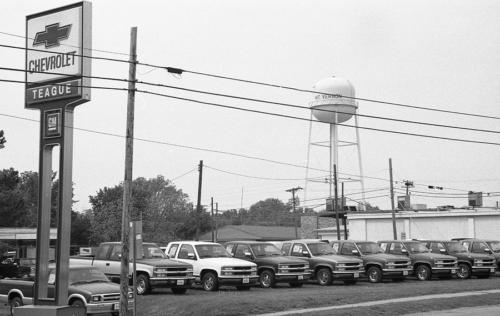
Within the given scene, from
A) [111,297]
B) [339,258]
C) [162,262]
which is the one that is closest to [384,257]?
[339,258]

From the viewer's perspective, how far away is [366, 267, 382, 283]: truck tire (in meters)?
29.8

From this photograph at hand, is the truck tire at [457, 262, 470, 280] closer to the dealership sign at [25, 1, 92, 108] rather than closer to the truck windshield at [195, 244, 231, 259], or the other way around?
the truck windshield at [195, 244, 231, 259]

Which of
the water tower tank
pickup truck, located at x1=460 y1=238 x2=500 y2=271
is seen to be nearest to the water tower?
the water tower tank

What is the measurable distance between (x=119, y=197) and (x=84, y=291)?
7110 centimetres

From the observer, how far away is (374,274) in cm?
2997

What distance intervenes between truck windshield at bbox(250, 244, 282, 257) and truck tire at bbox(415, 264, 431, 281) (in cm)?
684

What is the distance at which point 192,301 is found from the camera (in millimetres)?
21078

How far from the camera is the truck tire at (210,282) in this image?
2517cm

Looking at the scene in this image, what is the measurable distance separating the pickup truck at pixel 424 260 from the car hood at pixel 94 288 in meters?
15.4

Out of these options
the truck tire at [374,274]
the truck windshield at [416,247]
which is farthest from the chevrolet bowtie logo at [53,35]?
the truck windshield at [416,247]

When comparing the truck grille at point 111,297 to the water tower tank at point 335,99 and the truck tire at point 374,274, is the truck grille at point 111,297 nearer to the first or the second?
the truck tire at point 374,274

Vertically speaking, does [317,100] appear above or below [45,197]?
above

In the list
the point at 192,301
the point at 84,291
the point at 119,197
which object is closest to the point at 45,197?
the point at 84,291

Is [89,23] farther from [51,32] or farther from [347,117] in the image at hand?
[347,117]
